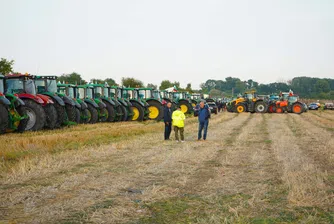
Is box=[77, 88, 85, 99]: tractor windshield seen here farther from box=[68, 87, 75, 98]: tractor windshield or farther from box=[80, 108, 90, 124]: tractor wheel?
box=[80, 108, 90, 124]: tractor wheel

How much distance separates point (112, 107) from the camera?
2158cm

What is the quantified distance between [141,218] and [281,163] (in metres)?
4.90

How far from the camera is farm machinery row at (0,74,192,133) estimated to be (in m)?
13.9

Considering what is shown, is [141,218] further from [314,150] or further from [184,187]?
[314,150]

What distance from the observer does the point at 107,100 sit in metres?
21.7

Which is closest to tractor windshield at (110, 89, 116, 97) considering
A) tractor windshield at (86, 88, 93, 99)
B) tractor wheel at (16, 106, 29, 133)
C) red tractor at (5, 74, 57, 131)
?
tractor windshield at (86, 88, 93, 99)

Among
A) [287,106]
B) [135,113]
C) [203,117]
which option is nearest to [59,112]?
[203,117]

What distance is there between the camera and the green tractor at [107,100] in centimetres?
2145

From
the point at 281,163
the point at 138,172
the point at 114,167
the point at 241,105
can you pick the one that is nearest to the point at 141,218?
the point at 138,172

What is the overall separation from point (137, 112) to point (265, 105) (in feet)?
64.1

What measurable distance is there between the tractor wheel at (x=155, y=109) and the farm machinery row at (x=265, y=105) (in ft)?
56.6

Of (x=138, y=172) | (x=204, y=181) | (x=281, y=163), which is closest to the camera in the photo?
(x=204, y=181)

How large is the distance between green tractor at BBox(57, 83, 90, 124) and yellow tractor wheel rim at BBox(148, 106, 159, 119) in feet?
17.9

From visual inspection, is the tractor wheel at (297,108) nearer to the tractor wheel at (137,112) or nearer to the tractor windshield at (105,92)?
the tractor wheel at (137,112)
